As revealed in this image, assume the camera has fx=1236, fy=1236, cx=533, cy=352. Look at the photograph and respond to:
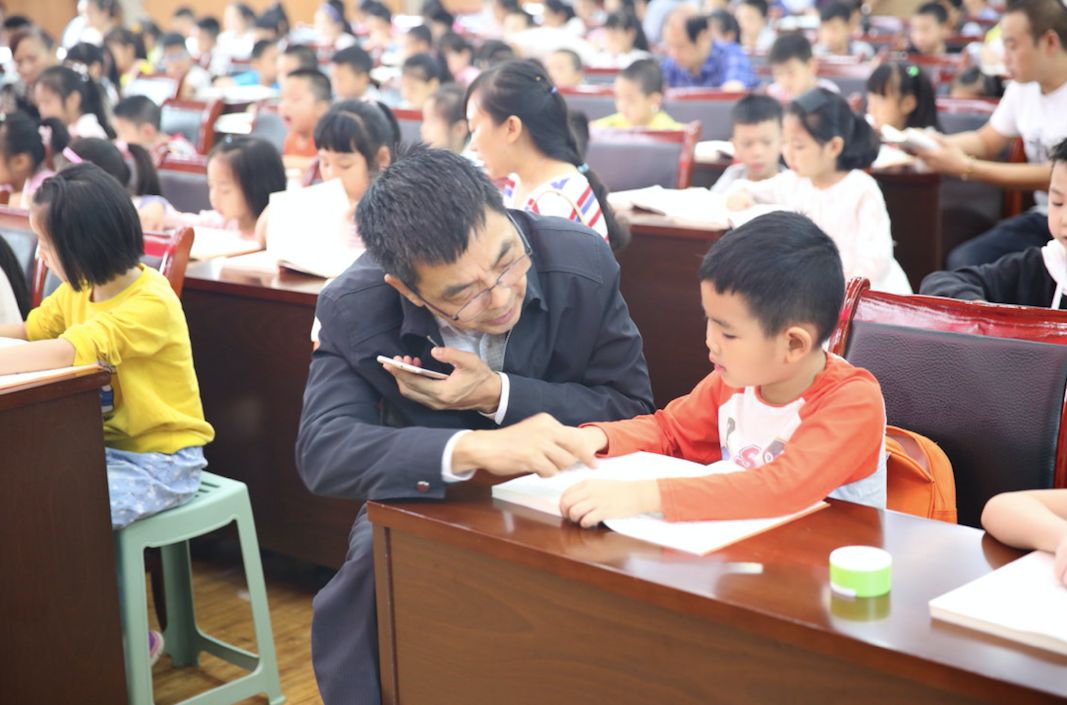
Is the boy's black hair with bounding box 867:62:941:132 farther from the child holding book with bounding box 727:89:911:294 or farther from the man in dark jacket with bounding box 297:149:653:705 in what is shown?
the man in dark jacket with bounding box 297:149:653:705

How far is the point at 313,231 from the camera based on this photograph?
2.58m

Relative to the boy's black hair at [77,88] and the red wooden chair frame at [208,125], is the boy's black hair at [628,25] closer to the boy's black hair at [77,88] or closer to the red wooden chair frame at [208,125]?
the red wooden chair frame at [208,125]

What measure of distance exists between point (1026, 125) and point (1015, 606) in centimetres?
276

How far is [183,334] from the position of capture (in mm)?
2043

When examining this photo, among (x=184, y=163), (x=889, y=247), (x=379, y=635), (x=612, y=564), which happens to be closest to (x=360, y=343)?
(x=379, y=635)

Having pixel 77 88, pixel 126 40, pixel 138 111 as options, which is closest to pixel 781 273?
pixel 138 111

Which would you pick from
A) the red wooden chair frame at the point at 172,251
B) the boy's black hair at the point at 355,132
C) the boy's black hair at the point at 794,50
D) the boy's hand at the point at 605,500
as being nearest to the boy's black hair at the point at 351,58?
the boy's black hair at the point at 794,50

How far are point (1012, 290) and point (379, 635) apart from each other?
3.99 ft

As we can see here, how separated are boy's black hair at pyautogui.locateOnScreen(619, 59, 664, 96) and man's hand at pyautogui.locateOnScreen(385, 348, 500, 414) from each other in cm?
335

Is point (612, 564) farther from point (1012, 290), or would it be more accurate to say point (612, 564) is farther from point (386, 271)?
point (1012, 290)

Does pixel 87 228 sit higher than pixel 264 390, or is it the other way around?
pixel 87 228

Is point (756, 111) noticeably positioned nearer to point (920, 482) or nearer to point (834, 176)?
point (834, 176)

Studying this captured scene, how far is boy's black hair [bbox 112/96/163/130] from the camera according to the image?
4.79 meters

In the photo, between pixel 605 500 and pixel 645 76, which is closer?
pixel 605 500
